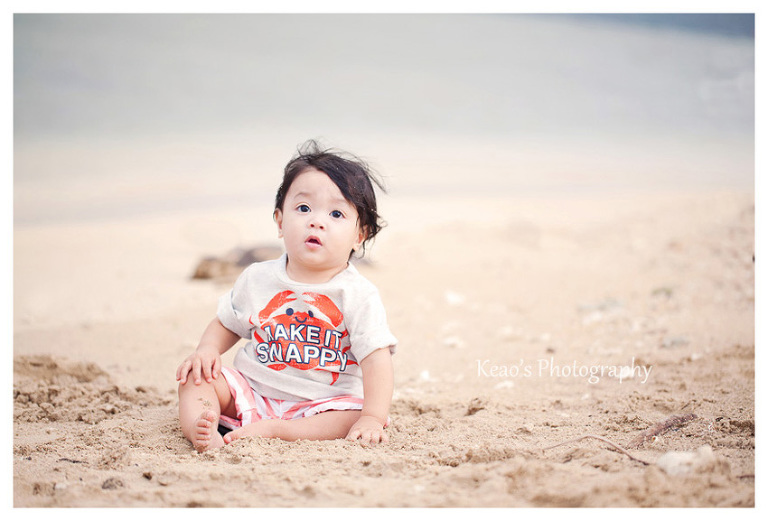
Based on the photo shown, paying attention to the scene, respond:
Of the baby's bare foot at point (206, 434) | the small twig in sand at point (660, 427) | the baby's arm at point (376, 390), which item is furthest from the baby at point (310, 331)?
the small twig in sand at point (660, 427)

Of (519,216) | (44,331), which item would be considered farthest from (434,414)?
(519,216)

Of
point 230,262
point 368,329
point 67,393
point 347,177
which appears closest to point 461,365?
point 368,329

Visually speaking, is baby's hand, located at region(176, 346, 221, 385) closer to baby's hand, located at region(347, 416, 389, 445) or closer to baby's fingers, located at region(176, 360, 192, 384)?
baby's fingers, located at region(176, 360, 192, 384)

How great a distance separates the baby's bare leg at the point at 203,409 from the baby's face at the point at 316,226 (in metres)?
0.42

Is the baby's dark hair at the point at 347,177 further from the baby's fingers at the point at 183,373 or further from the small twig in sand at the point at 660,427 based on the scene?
the small twig in sand at the point at 660,427

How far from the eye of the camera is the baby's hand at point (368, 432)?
1.85m

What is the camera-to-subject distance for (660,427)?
1.87m

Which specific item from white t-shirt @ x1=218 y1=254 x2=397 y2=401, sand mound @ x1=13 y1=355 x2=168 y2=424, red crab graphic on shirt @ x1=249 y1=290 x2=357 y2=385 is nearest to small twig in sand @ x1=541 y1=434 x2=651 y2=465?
white t-shirt @ x1=218 y1=254 x2=397 y2=401

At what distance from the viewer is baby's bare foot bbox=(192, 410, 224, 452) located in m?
1.76

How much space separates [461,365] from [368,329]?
4.20ft

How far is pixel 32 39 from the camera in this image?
18.9 feet

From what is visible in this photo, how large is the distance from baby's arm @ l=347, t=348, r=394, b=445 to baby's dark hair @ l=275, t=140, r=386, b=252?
411 millimetres

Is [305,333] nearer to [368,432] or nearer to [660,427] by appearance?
[368,432]
